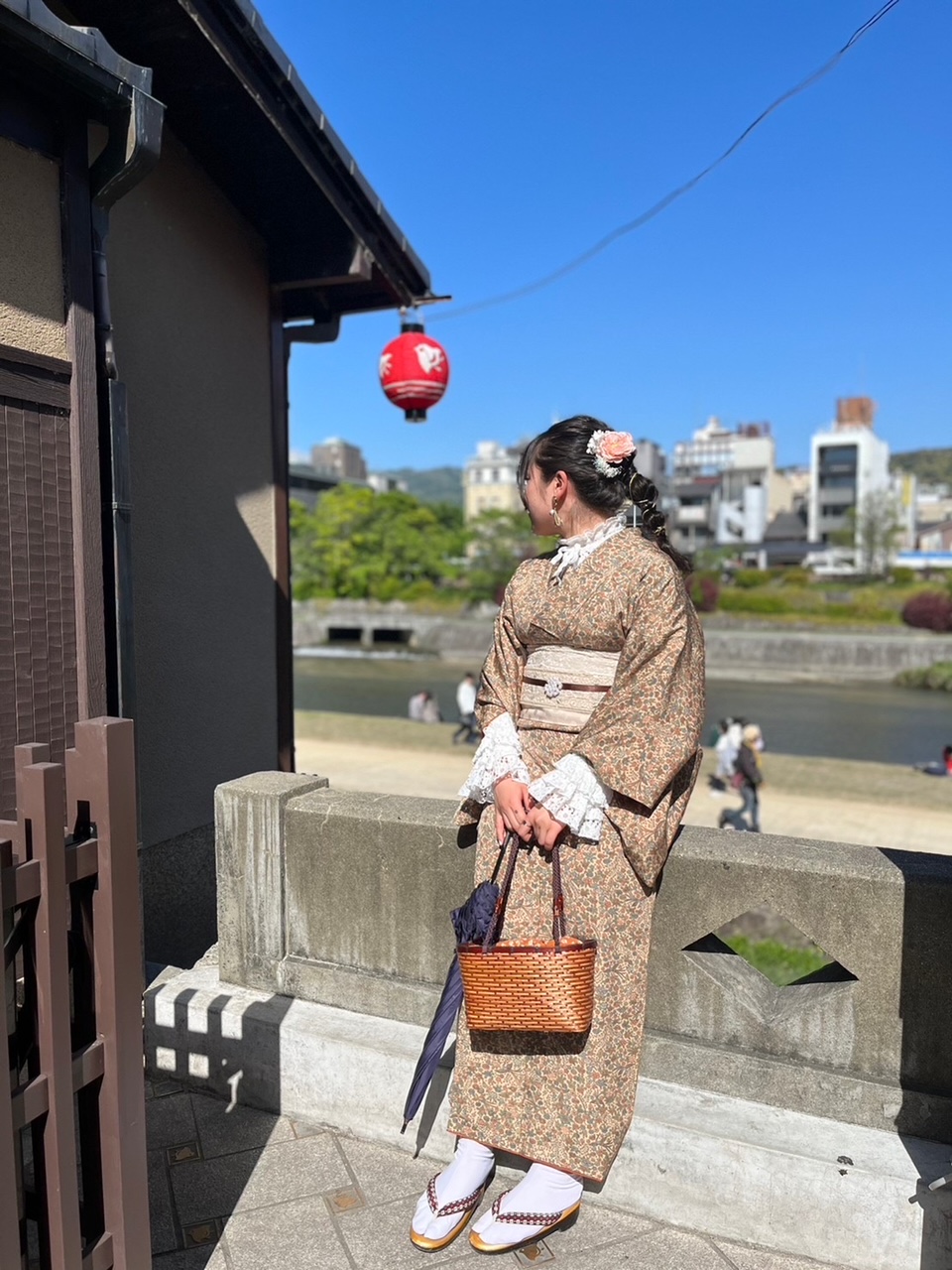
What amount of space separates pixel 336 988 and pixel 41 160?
312 centimetres

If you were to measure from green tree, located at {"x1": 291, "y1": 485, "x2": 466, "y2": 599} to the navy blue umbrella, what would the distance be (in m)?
48.8

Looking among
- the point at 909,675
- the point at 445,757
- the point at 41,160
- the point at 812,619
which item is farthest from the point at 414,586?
the point at 41,160

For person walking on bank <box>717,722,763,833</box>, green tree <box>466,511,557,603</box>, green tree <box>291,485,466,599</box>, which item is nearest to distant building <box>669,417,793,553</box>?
green tree <box>466,511,557,603</box>

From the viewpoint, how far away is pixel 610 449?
2.37 meters

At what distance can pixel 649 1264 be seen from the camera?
220 cm

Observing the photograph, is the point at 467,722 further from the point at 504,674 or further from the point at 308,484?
the point at 308,484

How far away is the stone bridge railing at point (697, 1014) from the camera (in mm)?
2184

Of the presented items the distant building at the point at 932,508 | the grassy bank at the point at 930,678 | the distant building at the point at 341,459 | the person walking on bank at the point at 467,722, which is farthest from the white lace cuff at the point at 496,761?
the distant building at the point at 341,459

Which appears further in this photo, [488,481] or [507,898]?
[488,481]

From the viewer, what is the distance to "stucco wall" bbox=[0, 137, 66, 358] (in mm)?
3143

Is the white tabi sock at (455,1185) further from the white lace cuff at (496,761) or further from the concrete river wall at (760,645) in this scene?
the concrete river wall at (760,645)

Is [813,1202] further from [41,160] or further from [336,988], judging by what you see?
[41,160]

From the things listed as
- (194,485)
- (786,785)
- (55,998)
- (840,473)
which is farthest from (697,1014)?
(840,473)

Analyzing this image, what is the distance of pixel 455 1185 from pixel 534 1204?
0.21m
